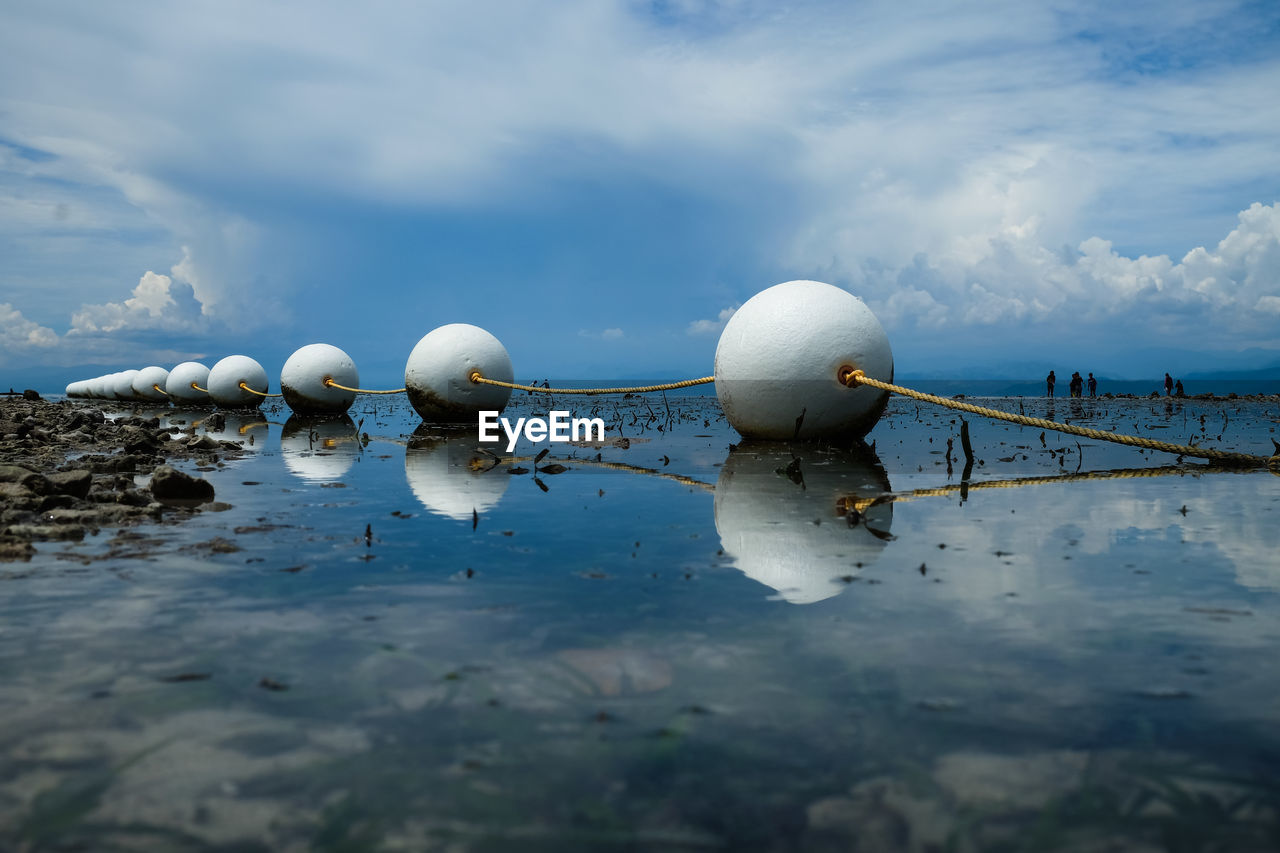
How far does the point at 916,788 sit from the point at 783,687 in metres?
0.78

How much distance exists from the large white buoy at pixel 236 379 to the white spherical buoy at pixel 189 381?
4.00m

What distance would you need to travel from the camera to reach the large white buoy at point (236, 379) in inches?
1058

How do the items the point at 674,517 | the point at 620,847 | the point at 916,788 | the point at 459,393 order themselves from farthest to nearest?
1. the point at 459,393
2. the point at 674,517
3. the point at 916,788
4. the point at 620,847

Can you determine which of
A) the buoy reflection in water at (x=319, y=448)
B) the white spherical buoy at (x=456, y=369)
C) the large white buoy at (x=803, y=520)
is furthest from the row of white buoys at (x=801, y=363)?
the white spherical buoy at (x=456, y=369)

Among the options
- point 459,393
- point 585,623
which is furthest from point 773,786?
point 459,393

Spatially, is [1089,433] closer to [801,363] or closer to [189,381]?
[801,363]

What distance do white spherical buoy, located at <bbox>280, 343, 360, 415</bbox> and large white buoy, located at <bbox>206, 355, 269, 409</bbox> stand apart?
4563 mm

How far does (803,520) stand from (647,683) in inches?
138

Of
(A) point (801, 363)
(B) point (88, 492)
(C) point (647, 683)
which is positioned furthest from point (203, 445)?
(C) point (647, 683)

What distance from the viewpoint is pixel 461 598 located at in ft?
14.9

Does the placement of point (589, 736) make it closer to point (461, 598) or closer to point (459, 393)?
point (461, 598)

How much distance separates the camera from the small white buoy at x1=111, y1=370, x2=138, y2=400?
39.2 m

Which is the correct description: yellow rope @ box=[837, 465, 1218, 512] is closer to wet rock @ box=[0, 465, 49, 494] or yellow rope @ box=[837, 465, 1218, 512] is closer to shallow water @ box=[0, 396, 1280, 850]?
shallow water @ box=[0, 396, 1280, 850]

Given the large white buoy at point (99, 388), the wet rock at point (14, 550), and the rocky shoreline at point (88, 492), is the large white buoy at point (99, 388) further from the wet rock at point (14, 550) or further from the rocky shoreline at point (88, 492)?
the wet rock at point (14, 550)
